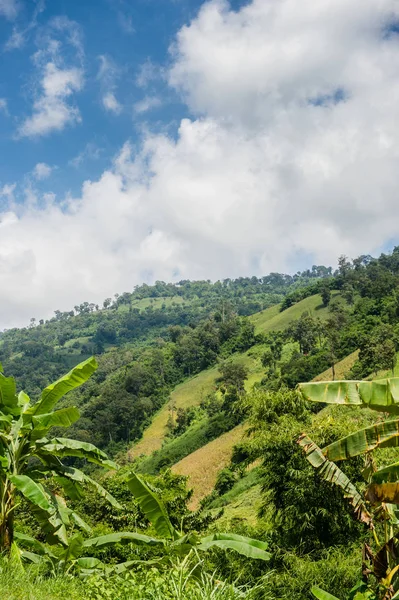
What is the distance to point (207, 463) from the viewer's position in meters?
53.7

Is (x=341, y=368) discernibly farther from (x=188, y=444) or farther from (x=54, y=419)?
(x=54, y=419)

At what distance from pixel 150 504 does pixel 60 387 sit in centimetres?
276

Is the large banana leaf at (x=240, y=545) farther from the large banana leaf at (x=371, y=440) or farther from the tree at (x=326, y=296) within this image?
the tree at (x=326, y=296)

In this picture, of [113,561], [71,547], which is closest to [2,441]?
[71,547]

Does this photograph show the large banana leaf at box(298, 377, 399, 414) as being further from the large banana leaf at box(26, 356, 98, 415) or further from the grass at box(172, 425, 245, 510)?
the grass at box(172, 425, 245, 510)

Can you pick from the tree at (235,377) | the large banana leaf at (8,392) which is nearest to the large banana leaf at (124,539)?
the large banana leaf at (8,392)

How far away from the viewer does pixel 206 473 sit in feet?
169

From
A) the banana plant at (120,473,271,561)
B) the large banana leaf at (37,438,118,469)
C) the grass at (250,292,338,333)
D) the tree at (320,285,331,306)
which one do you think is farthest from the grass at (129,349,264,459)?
the banana plant at (120,473,271,561)

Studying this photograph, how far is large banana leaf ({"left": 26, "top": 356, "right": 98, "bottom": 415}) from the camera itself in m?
9.20

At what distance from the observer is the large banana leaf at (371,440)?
21.9 feet

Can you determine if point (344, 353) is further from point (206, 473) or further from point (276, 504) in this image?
point (276, 504)

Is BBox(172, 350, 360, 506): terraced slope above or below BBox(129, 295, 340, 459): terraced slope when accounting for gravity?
below

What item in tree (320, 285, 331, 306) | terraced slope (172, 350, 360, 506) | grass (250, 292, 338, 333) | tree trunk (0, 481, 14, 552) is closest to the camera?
tree trunk (0, 481, 14, 552)

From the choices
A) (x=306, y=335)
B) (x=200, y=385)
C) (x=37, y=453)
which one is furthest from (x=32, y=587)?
(x=200, y=385)
